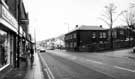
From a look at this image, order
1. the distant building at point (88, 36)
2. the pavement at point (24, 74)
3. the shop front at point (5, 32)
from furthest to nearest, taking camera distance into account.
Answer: the distant building at point (88, 36)
the pavement at point (24, 74)
the shop front at point (5, 32)

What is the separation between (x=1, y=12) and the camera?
28.5 ft

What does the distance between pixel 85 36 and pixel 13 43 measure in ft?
167

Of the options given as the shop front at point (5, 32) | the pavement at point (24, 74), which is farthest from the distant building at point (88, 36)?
the pavement at point (24, 74)

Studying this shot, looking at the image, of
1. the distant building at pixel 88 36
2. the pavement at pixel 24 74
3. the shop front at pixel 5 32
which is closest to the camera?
the shop front at pixel 5 32

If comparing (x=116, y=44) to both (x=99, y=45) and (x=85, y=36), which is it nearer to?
(x=99, y=45)

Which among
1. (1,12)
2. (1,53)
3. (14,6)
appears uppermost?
(14,6)

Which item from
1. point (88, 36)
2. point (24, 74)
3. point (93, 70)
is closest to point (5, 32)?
point (24, 74)

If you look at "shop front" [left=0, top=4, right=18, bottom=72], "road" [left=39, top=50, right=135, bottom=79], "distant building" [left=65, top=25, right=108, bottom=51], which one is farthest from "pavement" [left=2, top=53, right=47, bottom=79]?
"distant building" [left=65, top=25, right=108, bottom=51]

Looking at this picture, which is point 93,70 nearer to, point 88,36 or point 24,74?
point 24,74

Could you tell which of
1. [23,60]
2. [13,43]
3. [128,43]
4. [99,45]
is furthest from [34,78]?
[128,43]

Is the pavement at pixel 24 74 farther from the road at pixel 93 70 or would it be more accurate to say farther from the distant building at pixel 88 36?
the distant building at pixel 88 36

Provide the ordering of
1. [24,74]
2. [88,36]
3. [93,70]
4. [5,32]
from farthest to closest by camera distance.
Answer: [88,36], [93,70], [5,32], [24,74]

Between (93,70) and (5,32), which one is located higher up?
(5,32)

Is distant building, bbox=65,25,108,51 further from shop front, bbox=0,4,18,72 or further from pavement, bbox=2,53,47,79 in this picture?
pavement, bbox=2,53,47,79
